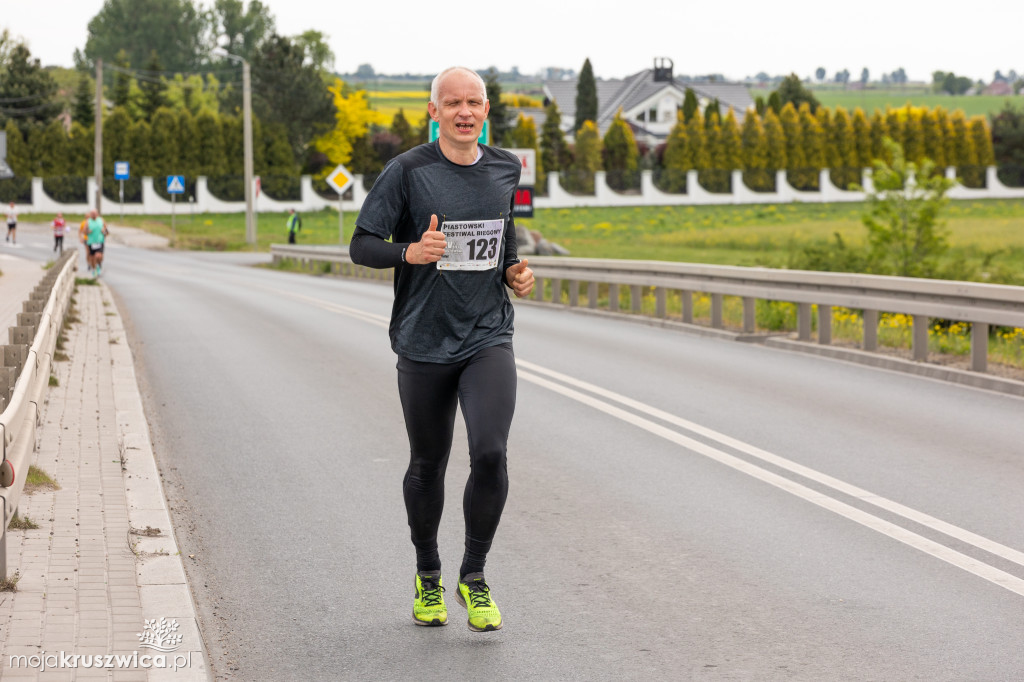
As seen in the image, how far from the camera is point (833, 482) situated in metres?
7.92

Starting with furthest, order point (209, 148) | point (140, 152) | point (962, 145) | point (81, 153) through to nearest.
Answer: point (962, 145)
point (209, 148)
point (140, 152)
point (81, 153)

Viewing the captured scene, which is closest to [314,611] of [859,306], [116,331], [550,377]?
[550,377]

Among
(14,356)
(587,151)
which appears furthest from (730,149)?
(14,356)

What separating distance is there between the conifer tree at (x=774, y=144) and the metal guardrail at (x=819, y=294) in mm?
67441

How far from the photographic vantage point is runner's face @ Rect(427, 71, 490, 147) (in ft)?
16.1

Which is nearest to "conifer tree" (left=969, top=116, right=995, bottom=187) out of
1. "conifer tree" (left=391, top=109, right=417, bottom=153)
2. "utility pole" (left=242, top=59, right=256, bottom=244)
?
"conifer tree" (left=391, top=109, right=417, bottom=153)

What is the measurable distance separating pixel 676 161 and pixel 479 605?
85.0 meters

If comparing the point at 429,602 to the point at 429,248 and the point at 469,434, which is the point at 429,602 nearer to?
the point at 469,434

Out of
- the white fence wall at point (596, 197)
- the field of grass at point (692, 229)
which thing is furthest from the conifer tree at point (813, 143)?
the field of grass at point (692, 229)

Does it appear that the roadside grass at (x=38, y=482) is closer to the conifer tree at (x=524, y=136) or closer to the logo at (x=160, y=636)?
the logo at (x=160, y=636)

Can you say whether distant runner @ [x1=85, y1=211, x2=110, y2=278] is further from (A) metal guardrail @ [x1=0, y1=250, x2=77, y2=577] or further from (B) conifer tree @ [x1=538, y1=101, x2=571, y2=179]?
(B) conifer tree @ [x1=538, y1=101, x2=571, y2=179]

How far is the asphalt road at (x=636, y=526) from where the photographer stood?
4.92 meters

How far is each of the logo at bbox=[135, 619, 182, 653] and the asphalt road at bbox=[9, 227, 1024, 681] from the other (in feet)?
0.58

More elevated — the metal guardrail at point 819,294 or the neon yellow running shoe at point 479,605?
the metal guardrail at point 819,294
